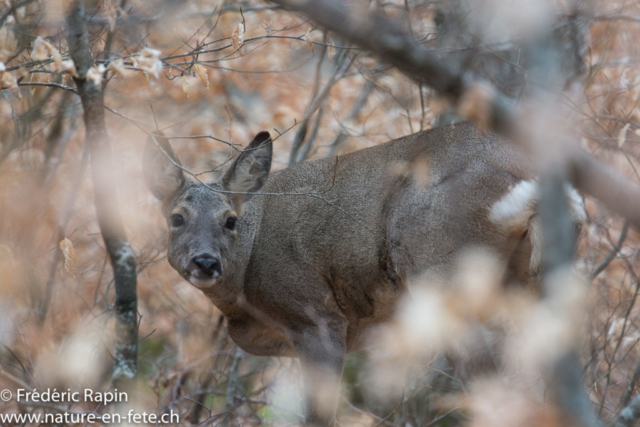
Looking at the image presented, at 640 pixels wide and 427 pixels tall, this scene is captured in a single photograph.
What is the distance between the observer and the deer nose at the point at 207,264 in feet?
19.8

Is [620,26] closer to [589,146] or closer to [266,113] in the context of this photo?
[589,146]

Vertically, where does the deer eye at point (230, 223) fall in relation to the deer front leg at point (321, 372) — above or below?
above

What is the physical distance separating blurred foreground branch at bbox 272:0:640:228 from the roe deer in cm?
348

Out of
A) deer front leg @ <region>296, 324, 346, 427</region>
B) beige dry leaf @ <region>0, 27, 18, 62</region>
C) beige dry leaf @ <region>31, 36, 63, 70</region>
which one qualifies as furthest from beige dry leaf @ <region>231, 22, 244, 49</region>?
deer front leg @ <region>296, 324, 346, 427</region>

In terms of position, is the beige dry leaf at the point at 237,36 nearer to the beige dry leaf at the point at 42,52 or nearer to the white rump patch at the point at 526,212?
the beige dry leaf at the point at 42,52

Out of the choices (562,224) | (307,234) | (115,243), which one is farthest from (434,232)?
(562,224)

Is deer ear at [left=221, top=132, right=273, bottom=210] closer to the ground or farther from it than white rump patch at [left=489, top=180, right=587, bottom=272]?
farther from it

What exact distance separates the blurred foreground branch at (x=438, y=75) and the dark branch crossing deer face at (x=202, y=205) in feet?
13.3

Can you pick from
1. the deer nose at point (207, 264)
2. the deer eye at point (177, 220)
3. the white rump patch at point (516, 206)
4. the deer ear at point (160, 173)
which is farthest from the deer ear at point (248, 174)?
the white rump patch at point (516, 206)

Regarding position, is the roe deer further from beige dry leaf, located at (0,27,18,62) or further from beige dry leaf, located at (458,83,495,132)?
beige dry leaf, located at (458,83,495,132)

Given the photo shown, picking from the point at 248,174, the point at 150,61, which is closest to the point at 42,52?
the point at 150,61

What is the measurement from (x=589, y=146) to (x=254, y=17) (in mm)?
4774

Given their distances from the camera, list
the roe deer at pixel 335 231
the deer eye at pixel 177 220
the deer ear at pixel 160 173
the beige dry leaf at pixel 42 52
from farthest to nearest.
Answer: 1. the deer ear at pixel 160 173
2. the deer eye at pixel 177 220
3. the roe deer at pixel 335 231
4. the beige dry leaf at pixel 42 52

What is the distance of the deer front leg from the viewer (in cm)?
623
